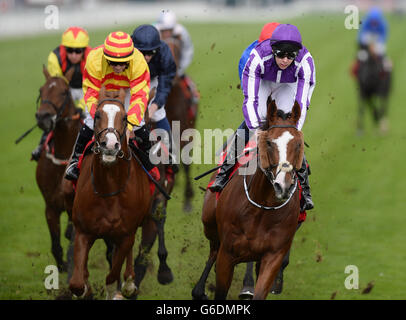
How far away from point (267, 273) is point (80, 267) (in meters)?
1.59

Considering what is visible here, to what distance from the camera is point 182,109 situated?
10.4 meters

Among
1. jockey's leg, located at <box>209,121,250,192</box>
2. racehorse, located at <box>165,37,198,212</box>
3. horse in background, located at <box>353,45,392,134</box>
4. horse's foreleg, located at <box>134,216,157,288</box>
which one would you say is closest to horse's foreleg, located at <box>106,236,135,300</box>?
horse's foreleg, located at <box>134,216,157,288</box>

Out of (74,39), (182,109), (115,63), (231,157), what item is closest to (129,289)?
(231,157)

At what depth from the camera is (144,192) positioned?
6582 millimetres

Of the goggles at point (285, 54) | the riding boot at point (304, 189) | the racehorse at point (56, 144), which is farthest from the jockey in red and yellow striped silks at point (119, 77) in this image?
the riding boot at point (304, 189)

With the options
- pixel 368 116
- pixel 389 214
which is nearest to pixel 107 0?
pixel 368 116

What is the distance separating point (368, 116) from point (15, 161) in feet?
34.2

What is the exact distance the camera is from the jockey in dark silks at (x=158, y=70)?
7723 millimetres

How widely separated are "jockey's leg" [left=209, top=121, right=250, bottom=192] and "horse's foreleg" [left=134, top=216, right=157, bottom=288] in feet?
4.02

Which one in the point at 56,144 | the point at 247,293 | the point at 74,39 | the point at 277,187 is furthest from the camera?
the point at 74,39

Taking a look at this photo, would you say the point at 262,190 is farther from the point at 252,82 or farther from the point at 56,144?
the point at 56,144

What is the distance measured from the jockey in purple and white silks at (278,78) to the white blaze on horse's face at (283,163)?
1.24ft
